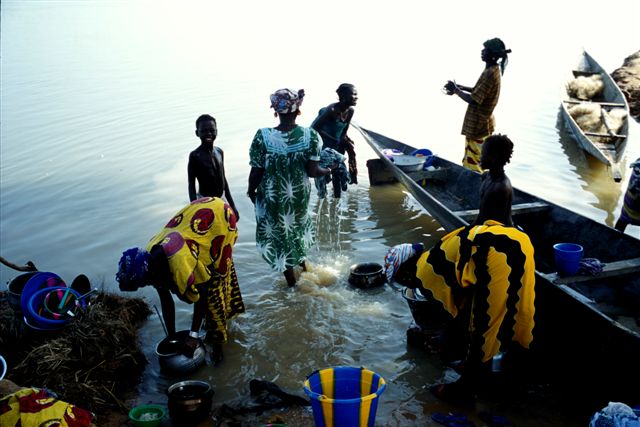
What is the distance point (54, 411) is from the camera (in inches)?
104

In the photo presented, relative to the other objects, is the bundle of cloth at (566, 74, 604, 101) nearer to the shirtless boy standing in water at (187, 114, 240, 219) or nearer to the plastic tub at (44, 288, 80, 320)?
the shirtless boy standing in water at (187, 114, 240, 219)

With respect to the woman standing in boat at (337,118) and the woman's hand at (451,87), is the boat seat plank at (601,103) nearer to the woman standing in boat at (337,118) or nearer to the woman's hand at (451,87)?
the woman's hand at (451,87)

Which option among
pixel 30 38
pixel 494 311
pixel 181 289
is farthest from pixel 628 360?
pixel 30 38

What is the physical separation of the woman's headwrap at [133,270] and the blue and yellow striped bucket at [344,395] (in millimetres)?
1128

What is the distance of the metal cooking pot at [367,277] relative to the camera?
4.98 metres

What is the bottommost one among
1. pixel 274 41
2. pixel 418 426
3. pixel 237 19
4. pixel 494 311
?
pixel 418 426

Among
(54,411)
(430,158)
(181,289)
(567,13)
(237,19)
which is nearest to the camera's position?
(54,411)

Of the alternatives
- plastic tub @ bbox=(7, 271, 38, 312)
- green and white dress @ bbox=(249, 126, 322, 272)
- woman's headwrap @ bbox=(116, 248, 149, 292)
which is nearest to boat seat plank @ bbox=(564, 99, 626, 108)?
green and white dress @ bbox=(249, 126, 322, 272)

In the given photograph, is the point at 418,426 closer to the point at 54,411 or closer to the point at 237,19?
the point at 54,411

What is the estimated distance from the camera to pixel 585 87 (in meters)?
10.9

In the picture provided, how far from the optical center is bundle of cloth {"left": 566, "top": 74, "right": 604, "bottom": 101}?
10836 mm

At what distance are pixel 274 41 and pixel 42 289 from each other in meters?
24.3

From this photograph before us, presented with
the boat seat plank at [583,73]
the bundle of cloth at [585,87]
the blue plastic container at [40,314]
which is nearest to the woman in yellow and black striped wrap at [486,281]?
the blue plastic container at [40,314]

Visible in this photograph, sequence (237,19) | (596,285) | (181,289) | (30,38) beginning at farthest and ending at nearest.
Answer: (237,19)
(30,38)
(596,285)
(181,289)
